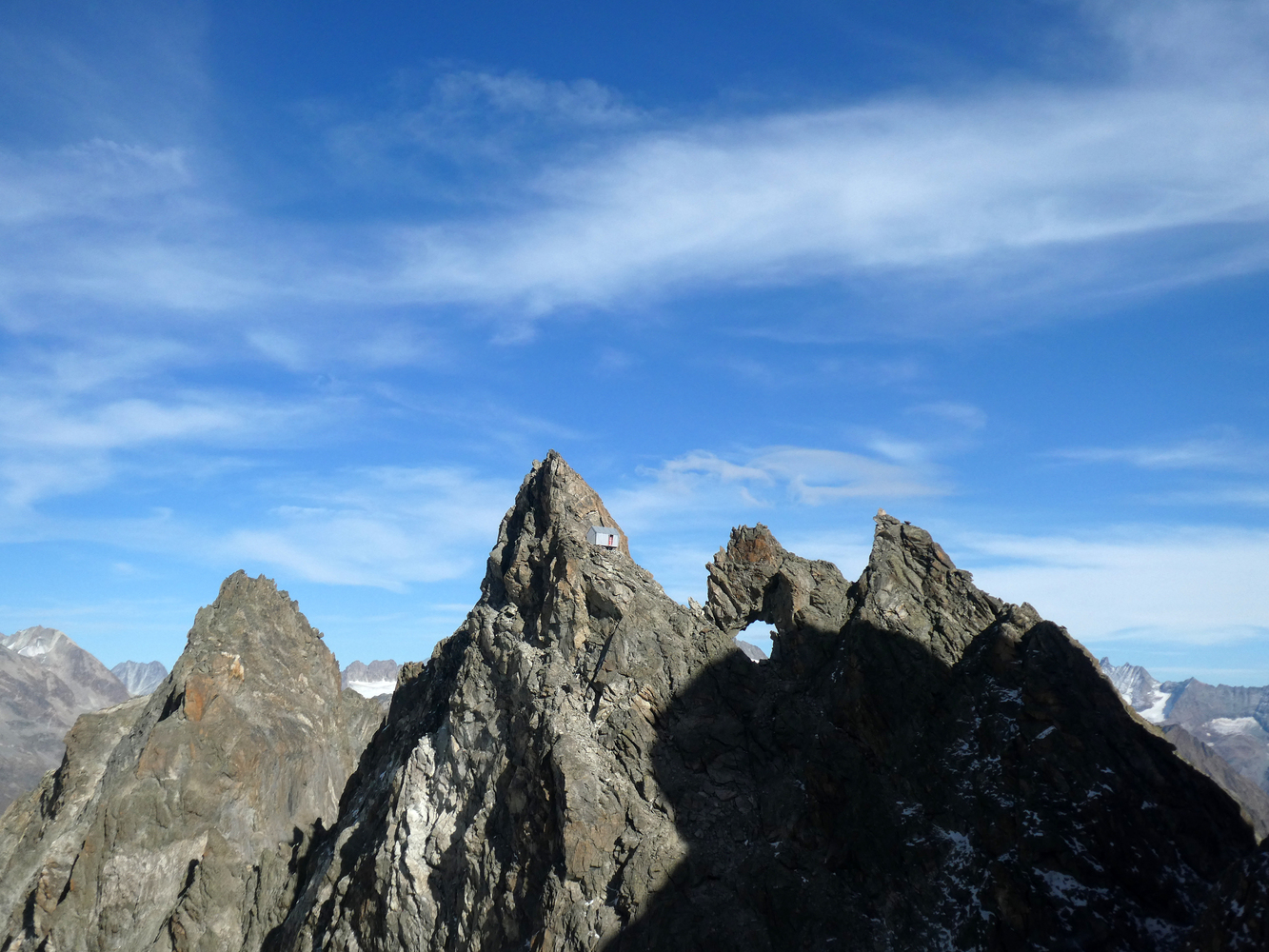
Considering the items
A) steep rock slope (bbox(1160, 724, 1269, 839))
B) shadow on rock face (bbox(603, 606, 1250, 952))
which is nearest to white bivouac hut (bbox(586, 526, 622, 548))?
shadow on rock face (bbox(603, 606, 1250, 952))

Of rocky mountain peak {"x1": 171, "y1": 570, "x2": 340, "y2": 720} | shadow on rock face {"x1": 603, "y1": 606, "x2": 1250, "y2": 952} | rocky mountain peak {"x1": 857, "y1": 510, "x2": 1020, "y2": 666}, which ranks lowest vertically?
shadow on rock face {"x1": 603, "y1": 606, "x2": 1250, "y2": 952}

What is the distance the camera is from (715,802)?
43500mm

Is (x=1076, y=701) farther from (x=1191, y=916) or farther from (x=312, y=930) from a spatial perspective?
(x=312, y=930)

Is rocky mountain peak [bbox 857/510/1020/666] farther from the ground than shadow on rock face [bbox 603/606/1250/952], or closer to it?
farther from the ground

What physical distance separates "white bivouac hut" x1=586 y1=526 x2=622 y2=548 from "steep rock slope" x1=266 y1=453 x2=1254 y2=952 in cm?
95

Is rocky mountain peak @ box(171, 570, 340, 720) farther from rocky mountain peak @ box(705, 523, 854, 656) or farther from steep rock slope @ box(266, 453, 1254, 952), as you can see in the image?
rocky mountain peak @ box(705, 523, 854, 656)

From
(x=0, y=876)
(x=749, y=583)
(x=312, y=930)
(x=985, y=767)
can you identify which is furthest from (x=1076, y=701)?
(x=0, y=876)

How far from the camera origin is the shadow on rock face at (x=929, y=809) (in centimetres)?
3450

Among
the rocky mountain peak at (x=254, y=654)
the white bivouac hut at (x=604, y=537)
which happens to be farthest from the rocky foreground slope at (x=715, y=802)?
the rocky mountain peak at (x=254, y=654)

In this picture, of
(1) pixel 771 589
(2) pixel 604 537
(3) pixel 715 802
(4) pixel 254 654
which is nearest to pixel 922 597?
(1) pixel 771 589

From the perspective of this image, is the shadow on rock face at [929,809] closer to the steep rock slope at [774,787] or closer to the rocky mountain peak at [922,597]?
the steep rock slope at [774,787]

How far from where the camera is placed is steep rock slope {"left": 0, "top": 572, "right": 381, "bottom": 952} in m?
61.4

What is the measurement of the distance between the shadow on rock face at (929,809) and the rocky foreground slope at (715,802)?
10 centimetres

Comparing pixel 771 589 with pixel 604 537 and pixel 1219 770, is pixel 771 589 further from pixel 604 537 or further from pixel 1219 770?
pixel 1219 770
